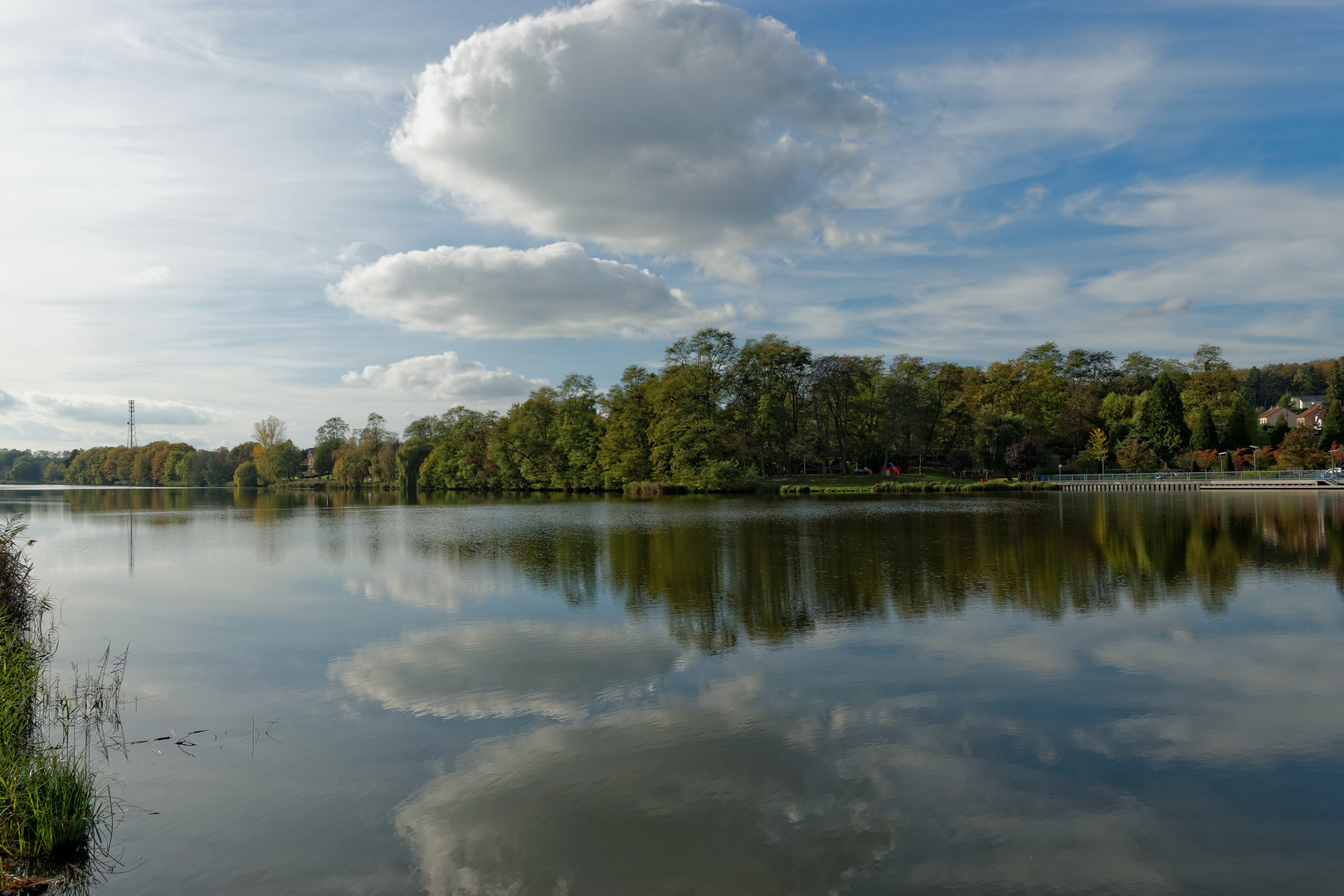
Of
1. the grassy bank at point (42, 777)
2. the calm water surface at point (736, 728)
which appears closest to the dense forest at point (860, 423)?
the calm water surface at point (736, 728)

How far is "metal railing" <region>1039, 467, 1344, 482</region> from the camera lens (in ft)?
171

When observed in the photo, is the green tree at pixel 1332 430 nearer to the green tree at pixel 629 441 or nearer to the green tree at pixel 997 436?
the green tree at pixel 997 436

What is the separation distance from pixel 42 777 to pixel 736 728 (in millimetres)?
6057

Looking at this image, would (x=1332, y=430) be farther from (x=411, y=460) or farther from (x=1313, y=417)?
(x=411, y=460)

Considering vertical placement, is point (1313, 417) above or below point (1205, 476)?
above

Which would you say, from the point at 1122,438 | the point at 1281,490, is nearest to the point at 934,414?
the point at 1122,438

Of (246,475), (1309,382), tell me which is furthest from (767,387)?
(1309,382)

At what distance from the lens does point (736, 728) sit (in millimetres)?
7754

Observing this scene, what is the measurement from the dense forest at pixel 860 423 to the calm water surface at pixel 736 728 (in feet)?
151

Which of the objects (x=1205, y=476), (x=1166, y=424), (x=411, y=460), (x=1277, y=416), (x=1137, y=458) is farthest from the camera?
(x=411, y=460)

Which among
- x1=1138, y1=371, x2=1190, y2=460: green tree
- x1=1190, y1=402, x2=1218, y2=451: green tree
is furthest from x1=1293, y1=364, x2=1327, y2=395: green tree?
x1=1138, y1=371, x2=1190, y2=460: green tree

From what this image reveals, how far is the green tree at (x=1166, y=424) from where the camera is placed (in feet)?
219

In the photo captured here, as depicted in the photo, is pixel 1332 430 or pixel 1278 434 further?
pixel 1278 434

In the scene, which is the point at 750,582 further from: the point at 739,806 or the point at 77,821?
the point at 77,821
